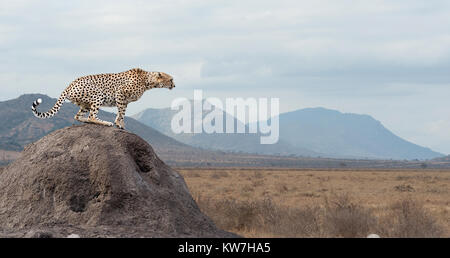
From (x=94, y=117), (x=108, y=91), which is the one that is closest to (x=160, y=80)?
(x=108, y=91)

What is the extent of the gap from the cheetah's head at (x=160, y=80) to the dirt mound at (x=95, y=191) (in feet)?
3.86

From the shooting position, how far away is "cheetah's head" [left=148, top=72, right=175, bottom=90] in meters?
11.6

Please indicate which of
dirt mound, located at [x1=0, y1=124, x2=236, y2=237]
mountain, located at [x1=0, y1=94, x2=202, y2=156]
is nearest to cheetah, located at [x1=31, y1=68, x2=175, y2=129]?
dirt mound, located at [x1=0, y1=124, x2=236, y2=237]

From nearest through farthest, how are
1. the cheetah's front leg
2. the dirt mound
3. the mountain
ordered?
the dirt mound, the cheetah's front leg, the mountain

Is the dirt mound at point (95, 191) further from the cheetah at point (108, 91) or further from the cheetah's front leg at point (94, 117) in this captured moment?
the cheetah at point (108, 91)

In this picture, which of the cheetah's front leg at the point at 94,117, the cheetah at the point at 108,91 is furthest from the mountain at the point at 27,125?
the cheetah's front leg at the point at 94,117

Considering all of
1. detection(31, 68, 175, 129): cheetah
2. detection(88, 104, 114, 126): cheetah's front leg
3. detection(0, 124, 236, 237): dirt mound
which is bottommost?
detection(0, 124, 236, 237): dirt mound

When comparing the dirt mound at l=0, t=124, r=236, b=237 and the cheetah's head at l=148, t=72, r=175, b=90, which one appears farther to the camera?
the cheetah's head at l=148, t=72, r=175, b=90

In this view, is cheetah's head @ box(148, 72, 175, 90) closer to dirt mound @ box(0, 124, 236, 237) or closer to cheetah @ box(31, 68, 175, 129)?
cheetah @ box(31, 68, 175, 129)

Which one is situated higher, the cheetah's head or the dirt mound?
the cheetah's head

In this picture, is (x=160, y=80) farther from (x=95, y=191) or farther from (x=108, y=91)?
(x=95, y=191)
